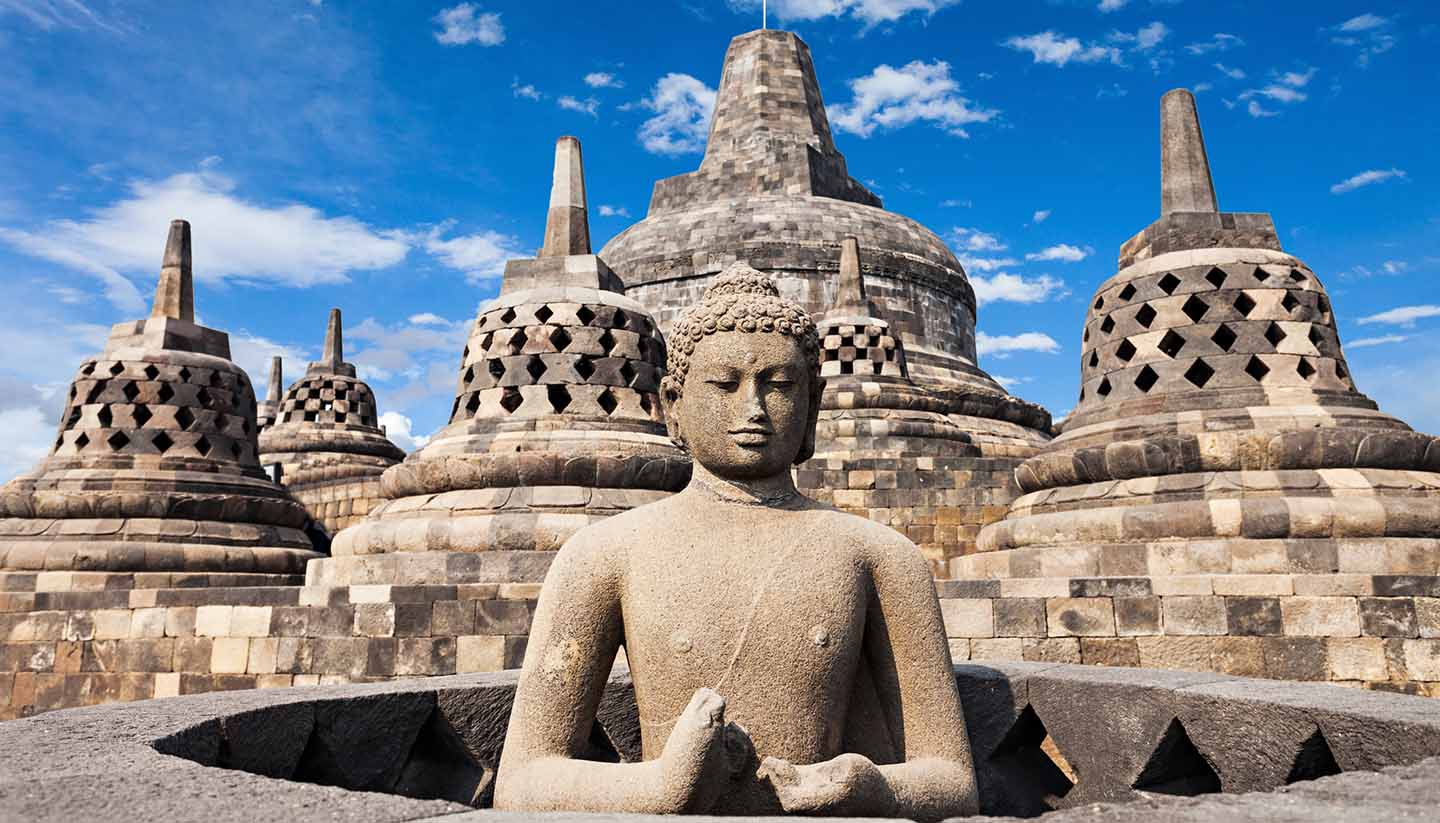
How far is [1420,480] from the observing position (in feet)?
21.1

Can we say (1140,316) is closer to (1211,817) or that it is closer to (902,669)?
(902,669)

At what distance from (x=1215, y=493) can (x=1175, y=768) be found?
3740 millimetres

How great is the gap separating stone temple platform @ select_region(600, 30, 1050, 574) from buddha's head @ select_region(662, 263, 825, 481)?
12622 millimetres

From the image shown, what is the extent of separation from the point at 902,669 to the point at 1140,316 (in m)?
5.69

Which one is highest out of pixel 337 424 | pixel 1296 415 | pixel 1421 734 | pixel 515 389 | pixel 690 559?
pixel 337 424

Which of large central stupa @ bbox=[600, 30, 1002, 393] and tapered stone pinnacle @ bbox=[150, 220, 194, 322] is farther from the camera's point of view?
large central stupa @ bbox=[600, 30, 1002, 393]

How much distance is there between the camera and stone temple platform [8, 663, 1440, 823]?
185cm

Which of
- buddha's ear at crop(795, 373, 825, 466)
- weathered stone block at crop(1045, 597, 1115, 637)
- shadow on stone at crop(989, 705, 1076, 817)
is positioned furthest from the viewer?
weathered stone block at crop(1045, 597, 1115, 637)

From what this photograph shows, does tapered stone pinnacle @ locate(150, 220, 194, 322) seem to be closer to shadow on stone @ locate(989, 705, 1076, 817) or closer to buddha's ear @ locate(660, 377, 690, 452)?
buddha's ear @ locate(660, 377, 690, 452)

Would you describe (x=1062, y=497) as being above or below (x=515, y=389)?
below

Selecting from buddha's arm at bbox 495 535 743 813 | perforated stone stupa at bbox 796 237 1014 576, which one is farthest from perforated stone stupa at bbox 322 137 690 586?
buddha's arm at bbox 495 535 743 813

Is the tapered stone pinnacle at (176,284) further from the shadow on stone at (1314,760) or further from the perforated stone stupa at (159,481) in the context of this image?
the shadow on stone at (1314,760)

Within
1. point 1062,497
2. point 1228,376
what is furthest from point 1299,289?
point 1062,497

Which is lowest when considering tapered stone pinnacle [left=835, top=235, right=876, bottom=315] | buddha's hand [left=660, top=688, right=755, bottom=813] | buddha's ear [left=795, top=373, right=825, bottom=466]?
buddha's hand [left=660, top=688, right=755, bottom=813]
